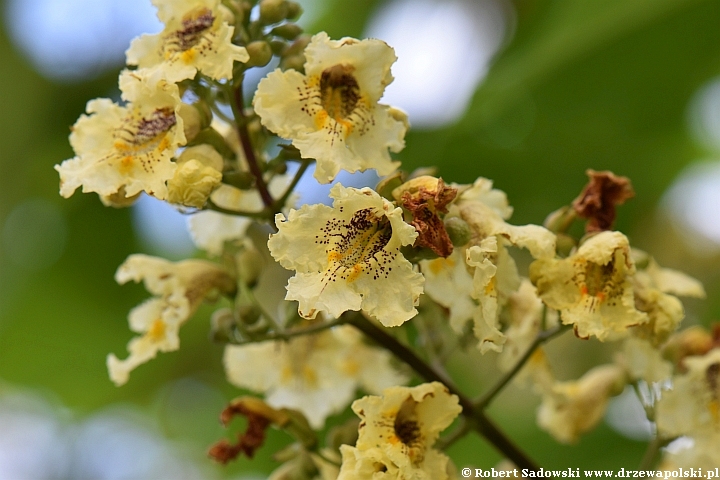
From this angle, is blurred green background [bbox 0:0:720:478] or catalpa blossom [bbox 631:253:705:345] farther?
blurred green background [bbox 0:0:720:478]

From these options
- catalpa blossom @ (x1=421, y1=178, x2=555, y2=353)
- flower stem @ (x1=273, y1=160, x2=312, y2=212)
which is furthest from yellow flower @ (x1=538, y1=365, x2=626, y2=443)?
flower stem @ (x1=273, y1=160, x2=312, y2=212)

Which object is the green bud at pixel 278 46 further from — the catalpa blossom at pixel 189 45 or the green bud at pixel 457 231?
the green bud at pixel 457 231

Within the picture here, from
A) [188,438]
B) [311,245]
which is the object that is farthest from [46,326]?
[311,245]

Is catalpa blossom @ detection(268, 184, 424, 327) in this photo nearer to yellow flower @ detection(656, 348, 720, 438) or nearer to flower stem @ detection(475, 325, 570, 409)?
flower stem @ detection(475, 325, 570, 409)

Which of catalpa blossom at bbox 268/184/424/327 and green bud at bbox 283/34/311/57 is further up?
green bud at bbox 283/34/311/57

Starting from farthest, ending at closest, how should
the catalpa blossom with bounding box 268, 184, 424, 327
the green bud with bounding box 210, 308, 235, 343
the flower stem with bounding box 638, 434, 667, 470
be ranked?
the flower stem with bounding box 638, 434, 667, 470 → the green bud with bounding box 210, 308, 235, 343 → the catalpa blossom with bounding box 268, 184, 424, 327

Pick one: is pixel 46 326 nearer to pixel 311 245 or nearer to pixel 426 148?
pixel 426 148
